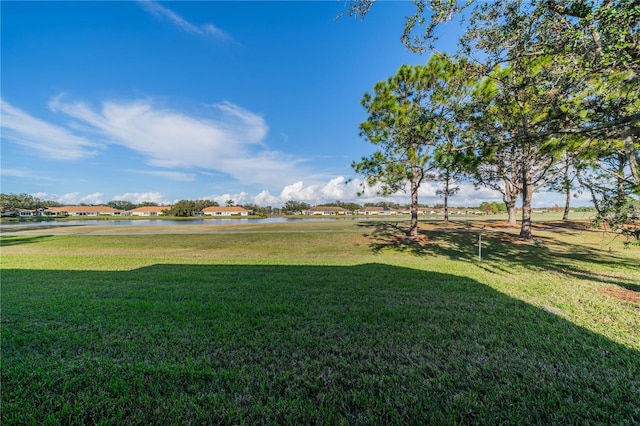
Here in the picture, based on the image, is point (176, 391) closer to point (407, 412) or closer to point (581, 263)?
point (407, 412)

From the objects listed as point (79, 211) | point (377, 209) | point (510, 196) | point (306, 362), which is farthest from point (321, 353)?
point (79, 211)

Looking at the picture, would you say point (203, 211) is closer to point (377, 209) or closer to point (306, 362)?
point (377, 209)

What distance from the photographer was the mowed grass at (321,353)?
84.8 inches

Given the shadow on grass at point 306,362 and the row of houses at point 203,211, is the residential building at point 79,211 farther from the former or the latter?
the shadow on grass at point 306,362

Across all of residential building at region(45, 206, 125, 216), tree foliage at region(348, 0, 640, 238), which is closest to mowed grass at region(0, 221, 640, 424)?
tree foliage at region(348, 0, 640, 238)

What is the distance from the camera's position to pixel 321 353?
303 cm

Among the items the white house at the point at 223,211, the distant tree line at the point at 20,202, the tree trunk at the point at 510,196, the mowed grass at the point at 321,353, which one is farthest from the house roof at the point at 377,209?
the distant tree line at the point at 20,202

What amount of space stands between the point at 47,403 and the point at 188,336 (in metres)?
1.38

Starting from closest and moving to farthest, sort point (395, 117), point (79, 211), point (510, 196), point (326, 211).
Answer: point (395, 117), point (510, 196), point (79, 211), point (326, 211)

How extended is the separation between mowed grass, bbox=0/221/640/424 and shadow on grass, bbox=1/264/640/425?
0.02 metres

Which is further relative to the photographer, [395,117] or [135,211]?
[135,211]

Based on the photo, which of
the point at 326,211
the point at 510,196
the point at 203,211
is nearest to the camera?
the point at 510,196

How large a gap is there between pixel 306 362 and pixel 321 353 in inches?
10.3

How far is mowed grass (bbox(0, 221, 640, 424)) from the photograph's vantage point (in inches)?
84.8
